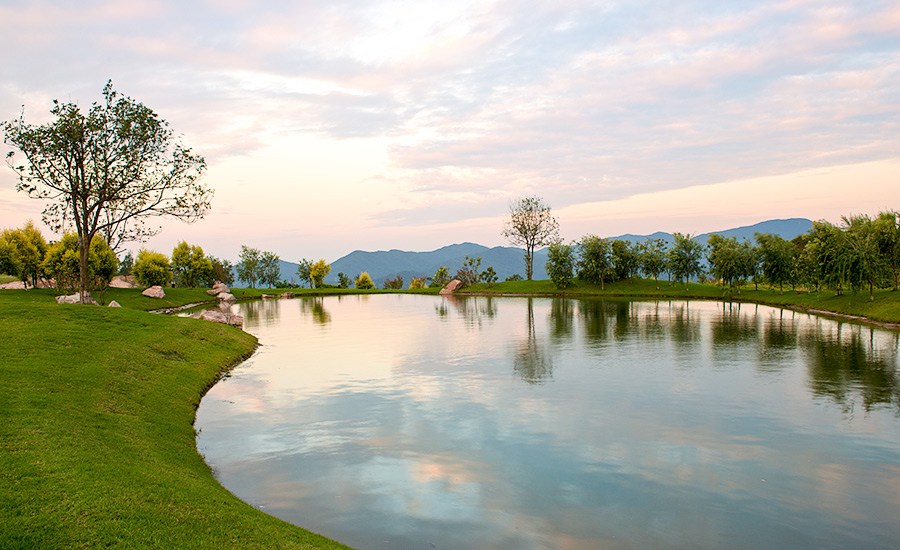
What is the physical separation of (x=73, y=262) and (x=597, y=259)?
239ft

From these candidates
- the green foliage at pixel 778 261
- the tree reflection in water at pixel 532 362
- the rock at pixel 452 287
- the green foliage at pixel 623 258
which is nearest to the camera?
the tree reflection in water at pixel 532 362

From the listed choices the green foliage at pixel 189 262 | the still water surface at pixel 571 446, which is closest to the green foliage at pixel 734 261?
the still water surface at pixel 571 446

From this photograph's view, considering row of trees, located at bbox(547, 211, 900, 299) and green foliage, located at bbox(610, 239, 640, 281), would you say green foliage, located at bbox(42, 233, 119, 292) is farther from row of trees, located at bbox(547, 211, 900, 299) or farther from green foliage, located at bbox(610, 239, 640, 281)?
green foliage, located at bbox(610, 239, 640, 281)

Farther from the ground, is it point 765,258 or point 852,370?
point 765,258

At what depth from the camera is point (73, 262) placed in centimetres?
5416

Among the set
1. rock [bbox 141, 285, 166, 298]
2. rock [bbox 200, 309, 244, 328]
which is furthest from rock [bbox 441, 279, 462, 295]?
rock [bbox 200, 309, 244, 328]

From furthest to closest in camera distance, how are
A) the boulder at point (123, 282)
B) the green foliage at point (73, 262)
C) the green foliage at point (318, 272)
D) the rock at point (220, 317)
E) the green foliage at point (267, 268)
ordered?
the green foliage at point (267, 268) → the green foliage at point (318, 272) → the boulder at point (123, 282) → the green foliage at point (73, 262) → the rock at point (220, 317)

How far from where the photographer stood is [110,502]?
7.73m

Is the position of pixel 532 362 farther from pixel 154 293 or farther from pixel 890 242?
→ pixel 154 293

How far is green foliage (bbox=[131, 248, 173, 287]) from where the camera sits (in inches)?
2625

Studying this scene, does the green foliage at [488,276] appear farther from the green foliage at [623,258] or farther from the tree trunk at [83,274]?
the tree trunk at [83,274]

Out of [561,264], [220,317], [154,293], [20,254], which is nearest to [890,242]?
[561,264]

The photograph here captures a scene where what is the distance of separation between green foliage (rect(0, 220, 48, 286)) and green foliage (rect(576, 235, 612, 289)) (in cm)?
7543

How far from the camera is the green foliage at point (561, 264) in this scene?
91438 mm
